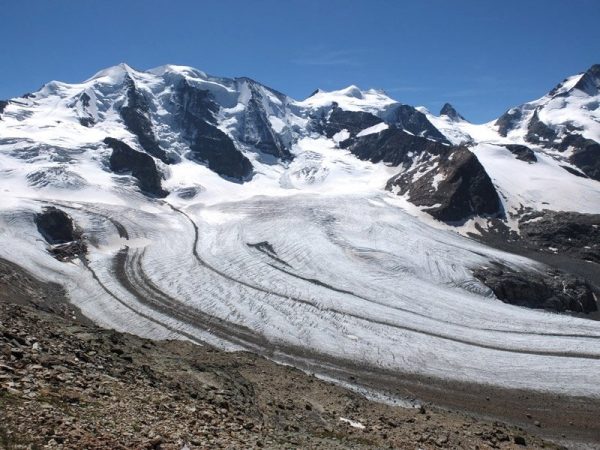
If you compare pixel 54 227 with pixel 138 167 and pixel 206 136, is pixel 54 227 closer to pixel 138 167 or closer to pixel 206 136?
pixel 138 167

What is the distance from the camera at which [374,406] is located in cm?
3023

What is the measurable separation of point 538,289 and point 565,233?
38609mm

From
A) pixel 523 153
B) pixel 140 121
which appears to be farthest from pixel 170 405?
pixel 523 153

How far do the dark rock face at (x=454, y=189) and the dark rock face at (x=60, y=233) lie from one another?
7012cm

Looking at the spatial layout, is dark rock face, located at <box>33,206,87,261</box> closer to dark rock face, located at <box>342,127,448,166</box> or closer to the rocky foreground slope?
the rocky foreground slope

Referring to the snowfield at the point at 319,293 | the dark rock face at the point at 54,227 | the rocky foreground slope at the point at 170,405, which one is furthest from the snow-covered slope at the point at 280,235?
the rocky foreground slope at the point at 170,405

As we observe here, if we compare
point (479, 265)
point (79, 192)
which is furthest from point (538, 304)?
point (79, 192)

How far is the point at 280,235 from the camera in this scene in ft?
293

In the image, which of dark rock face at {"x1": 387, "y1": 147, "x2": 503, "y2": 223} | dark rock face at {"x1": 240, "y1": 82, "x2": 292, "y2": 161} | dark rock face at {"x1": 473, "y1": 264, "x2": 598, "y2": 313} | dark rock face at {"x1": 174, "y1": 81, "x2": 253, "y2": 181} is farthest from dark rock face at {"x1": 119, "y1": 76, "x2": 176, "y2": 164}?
dark rock face at {"x1": 473, "y1": 264, "x2": 598, "y2": 313}

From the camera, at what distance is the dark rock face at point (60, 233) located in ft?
239

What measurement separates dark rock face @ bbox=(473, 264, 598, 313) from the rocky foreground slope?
4650 cm

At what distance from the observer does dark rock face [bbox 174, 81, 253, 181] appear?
160125mm

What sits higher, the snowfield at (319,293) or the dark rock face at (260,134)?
the dark rock face at (260,134)

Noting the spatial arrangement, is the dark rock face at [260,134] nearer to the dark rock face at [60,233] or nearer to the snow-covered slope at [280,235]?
the snow-covered slope at [280,235]
